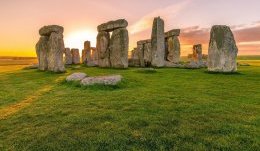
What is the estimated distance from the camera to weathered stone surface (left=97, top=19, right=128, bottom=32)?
723 inches

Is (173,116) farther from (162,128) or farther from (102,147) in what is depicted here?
(102,147)

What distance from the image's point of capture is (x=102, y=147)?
420 cm

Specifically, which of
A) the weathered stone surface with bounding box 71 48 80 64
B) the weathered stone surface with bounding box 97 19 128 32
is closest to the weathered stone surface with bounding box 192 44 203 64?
the weathered stone surface with bounding box 97 19 128 32

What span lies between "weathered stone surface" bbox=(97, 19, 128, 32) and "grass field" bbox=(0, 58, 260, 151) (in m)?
10.5

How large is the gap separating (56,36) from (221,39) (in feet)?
35.7

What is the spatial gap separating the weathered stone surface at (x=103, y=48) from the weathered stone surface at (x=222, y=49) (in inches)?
348

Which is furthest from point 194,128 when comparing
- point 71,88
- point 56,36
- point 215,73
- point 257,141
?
point 56,36

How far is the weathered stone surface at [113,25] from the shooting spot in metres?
18.4

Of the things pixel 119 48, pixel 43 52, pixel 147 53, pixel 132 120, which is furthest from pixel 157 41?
pixel 132 120

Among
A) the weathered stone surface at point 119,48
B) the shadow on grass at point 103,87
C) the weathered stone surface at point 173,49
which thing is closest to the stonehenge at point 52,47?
the weathered stone surface at point 119,48

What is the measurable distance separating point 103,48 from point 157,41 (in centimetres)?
475

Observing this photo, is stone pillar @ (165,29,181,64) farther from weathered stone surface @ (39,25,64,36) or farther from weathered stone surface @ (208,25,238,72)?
weathered stone surface @ (39,25,64,36)

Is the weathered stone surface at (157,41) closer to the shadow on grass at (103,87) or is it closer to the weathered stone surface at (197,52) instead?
the shadow on grass at (103,87)

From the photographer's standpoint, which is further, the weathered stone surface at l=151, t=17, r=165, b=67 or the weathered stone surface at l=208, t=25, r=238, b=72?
the weathered stone surface at l=151, t=17, r=165, b=67
